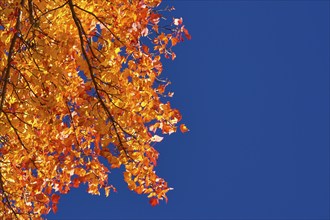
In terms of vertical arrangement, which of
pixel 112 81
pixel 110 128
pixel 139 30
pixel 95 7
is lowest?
pixel 110 128

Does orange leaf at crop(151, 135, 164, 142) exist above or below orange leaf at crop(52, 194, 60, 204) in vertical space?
above

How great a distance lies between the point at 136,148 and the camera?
29.0 ft

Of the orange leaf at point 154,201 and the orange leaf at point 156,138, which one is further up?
the orange leaf at point 156,138

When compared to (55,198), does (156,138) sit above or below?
above

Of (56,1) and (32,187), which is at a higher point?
(56,1)

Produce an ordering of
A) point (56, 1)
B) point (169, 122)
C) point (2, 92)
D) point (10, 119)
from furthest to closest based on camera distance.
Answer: point (56, 1)
point (169, 122)
point (10, 119)
point (2, 92)

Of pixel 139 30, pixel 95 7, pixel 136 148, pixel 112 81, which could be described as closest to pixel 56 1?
pixel 95 7

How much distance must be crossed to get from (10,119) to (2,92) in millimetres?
699

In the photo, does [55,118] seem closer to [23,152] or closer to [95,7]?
[23,152]

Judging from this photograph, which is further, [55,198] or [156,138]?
[55,198]

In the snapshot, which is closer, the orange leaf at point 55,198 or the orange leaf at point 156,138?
the orange leaf at point 156,138

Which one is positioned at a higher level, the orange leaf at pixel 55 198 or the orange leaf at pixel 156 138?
the orange leaf at pixel 156 138

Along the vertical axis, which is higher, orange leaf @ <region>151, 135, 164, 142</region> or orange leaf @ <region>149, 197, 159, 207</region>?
orange leaf @ <region>151, 135, 164, 142</region>

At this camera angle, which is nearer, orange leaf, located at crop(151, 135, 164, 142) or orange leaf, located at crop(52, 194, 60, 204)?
orange leaf, located at crop(151, 135, 164, 142)
